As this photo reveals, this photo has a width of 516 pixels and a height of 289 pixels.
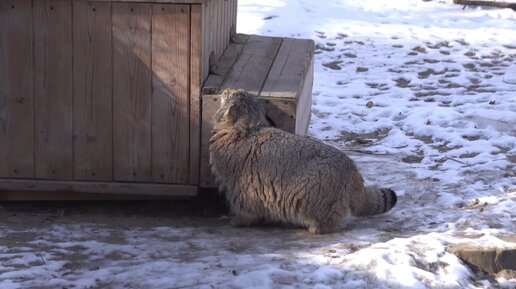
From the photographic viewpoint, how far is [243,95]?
6.09m

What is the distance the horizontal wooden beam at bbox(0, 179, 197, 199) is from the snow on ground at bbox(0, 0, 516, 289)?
24 centimetres

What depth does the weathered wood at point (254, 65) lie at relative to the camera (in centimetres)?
646

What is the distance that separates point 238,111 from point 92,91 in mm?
1171

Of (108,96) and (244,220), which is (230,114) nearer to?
(244,220)

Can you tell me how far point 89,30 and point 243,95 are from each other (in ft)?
4.18

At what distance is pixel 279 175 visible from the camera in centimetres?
591

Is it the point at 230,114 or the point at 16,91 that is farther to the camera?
the point at 16,91

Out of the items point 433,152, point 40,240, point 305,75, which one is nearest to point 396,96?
point 433,152

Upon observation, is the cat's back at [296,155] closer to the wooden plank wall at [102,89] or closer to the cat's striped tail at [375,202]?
the cat's striped tail at [375,202]

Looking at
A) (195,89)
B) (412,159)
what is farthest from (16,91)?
(412,159)

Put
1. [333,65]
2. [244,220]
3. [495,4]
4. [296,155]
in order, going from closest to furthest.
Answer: [296,155] → [244,220] → [333,65] → [495,4]

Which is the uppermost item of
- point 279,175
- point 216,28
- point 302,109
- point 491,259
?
point 216,28

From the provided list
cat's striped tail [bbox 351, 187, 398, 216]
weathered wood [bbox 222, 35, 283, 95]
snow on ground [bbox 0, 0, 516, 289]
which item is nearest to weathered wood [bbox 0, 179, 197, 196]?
snow on ground [bbox 0, 0, 516, 289]

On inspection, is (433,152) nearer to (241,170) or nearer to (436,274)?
(241,170)
